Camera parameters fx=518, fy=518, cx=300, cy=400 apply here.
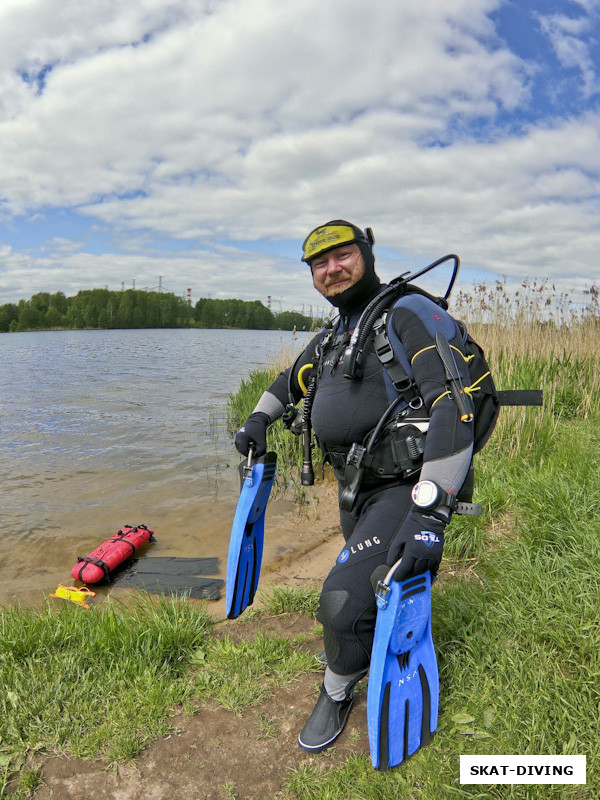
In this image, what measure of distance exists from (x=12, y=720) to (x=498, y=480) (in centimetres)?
389

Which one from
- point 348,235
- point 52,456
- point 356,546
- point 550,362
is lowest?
point 52,456

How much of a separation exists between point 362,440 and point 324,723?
52.7 inches

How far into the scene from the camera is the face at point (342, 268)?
2768 mm

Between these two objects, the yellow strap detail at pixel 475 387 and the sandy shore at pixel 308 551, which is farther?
the sandy shore at pixel 308 551

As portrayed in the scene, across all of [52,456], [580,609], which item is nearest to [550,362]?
[580,609]

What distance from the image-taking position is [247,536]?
3.00m

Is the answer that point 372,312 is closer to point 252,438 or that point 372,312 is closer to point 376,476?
point 376,476

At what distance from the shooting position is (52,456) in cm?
940

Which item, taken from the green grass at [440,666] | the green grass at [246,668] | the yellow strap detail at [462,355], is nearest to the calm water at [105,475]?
the green grass at [440,666]

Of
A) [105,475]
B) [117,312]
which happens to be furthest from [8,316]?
[105,475]

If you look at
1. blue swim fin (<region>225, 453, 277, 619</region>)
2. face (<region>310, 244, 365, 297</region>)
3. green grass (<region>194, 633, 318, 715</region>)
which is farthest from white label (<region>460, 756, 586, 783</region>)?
face (<region>310, 244, 365, 297</region>)

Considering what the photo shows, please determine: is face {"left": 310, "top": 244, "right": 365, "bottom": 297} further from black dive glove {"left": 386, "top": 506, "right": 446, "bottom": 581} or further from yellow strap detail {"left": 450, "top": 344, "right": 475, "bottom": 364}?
black dive glove {"left": 386, "top": 506, "right": 446, "bottom": 581}

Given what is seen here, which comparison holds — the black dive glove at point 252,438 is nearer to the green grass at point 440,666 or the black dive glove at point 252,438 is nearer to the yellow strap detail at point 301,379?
the yellow strap detail at point 301,379

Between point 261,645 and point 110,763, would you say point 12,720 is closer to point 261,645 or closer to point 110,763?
point 110,763
